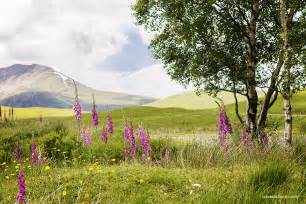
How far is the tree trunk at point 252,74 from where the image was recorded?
19812 millimetres

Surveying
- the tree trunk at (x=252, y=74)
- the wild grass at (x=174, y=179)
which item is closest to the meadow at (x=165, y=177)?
the wild grass at (x=174, y=179)

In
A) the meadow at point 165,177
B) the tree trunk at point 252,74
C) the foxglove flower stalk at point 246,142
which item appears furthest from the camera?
the tree trunk at point 252,74

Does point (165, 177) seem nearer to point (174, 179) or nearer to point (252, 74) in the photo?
point (174, 179)

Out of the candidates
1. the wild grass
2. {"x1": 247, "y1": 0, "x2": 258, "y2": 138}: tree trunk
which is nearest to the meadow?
the wild grass

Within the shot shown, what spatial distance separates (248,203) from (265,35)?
1542 cm

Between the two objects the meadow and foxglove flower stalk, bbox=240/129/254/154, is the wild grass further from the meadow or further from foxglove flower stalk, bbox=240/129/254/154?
foxglove flower stalk, bbox=240/129/254/154

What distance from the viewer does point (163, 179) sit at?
1048 centimetres

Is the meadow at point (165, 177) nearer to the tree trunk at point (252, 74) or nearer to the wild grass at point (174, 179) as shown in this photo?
the wild grass at point (174, 179)

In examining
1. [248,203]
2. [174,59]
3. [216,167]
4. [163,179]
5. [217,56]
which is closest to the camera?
[248,203]

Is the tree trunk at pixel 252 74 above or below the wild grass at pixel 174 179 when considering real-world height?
above

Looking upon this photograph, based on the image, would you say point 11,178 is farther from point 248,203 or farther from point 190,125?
point 190,125

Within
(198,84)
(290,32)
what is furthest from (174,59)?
(290,32)

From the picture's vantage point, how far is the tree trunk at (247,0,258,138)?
65.0 ft

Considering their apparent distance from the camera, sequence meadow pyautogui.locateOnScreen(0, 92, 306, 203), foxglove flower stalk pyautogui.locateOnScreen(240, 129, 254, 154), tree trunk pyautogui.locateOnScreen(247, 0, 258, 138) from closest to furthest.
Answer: meadow pyautogui.locateOnScreen(0, 92, 306, 203), foxglove flower stalk pyautogui.locateOnScreen(240, 129, 254, 154), tree trunk pyautogui.locateOnScreen(247, 0, 258, 138)
